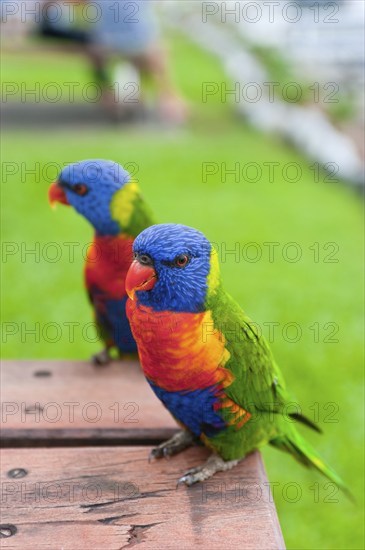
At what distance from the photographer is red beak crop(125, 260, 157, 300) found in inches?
48.4

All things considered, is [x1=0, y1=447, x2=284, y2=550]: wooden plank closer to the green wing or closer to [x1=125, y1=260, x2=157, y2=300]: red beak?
the green wing

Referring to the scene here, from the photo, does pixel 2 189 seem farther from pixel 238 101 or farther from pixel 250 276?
pixel 238 101

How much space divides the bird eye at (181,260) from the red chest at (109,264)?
0.48m

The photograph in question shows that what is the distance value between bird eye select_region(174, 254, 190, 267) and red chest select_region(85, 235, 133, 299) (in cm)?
48

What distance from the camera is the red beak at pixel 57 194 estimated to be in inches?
70.4

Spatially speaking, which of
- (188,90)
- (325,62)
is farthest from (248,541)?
(325,62)

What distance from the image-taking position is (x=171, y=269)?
4.05ft

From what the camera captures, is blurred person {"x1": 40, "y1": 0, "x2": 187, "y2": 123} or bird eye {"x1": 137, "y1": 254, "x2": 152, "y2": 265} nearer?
bird eye {"x1": 137, "y1": 254, "x2": 152, "y2": 265}

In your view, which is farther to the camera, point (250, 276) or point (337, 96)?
point (337, 96)

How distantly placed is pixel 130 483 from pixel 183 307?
39 centimetres

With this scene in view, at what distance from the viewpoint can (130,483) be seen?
1.33 meters

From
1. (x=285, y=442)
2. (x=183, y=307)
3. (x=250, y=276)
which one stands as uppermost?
(x=183, y=307)

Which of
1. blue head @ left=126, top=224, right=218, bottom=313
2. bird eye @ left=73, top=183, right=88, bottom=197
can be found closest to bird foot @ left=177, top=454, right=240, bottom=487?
blue head @ left=126, top=224, right=218, bottom=313

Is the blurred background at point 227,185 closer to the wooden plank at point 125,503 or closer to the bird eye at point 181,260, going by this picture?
the wooden plank at point 125,503
